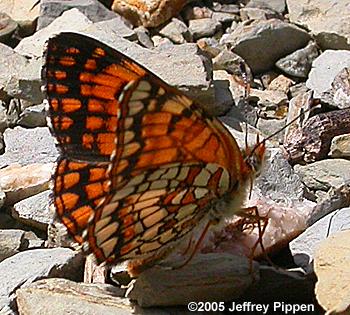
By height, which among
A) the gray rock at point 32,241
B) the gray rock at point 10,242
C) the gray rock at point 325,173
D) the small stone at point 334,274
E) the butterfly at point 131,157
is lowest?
the gray rock at point 325,173

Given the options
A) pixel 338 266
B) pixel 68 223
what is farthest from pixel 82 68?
pixel 338 266

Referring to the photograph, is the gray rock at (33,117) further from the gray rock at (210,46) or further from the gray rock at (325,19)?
the gray rock at (325,19)

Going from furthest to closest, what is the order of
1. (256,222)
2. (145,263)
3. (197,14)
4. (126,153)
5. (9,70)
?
(197,14) → (9,70) → (256,222) → (145,263) → (126,153)

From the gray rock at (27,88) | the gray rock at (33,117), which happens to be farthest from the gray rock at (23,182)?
the gray rock at (27,88)

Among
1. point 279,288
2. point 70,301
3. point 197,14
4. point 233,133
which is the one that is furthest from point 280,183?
point 197,14

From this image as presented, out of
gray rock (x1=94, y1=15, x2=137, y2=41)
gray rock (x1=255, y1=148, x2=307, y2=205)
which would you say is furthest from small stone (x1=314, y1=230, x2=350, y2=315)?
gray rock (x1=94, y1=15, x2=137, y2=41)

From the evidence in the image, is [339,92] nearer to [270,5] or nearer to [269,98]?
[269,98]
